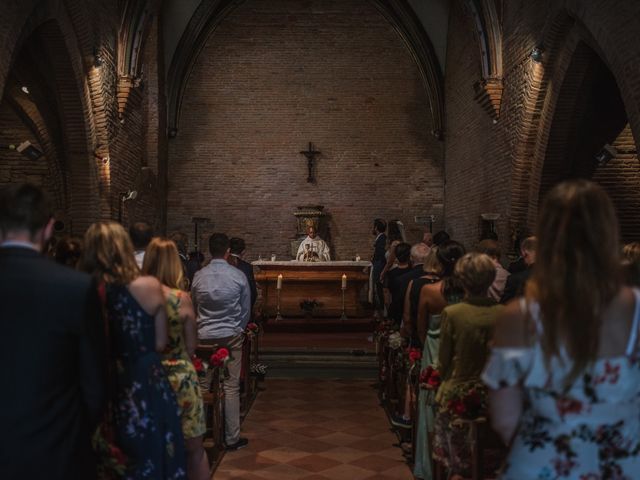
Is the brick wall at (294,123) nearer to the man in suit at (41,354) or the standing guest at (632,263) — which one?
the standing guest at (632,263)

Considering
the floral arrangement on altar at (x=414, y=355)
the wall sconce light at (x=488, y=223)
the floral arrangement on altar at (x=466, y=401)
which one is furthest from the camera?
the wall sconce light at (x=488, y=223)

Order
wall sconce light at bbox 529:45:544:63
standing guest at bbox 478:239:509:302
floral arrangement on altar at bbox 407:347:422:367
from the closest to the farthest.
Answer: floral arrangement on altar at bbox 407:347:422:367 → standing guest at bbox 478:239:509:302 → wall sconce light at bbox 529:45:544:63

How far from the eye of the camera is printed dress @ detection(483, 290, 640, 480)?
2094 mm

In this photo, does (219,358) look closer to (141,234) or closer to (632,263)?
(141,234)

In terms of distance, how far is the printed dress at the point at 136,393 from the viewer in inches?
130

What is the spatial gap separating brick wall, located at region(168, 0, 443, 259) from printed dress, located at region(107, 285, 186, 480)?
13.8 m

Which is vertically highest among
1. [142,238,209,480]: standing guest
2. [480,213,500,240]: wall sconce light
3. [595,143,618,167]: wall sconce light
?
[595,143,618,167]: wall sconce light

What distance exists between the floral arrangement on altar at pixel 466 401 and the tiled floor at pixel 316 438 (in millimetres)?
1811

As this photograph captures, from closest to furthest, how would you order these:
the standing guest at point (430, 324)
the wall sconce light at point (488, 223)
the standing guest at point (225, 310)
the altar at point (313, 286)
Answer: the standing guest at point (430, 324) < the standing guest at point (225, 310) < the wall sconce light at point (488, 223) < the altar at point (313, 286)

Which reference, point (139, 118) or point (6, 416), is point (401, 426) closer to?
point (6, 416)

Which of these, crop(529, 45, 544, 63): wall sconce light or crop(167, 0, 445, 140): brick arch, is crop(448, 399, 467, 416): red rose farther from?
crop(167, 0, 445, 140): brick arch

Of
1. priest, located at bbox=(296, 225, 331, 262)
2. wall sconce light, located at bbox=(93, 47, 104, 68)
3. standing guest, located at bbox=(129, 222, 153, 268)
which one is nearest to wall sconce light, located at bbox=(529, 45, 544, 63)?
priest, located at bbox=(296, 225, 331, 262)

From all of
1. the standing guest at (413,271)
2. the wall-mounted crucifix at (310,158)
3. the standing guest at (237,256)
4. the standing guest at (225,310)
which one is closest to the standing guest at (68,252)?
the standing guest at (225,310)

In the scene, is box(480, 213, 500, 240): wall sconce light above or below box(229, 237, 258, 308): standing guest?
above
